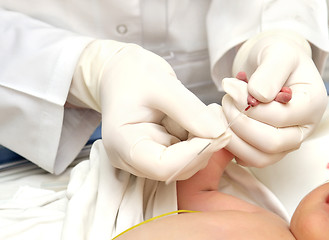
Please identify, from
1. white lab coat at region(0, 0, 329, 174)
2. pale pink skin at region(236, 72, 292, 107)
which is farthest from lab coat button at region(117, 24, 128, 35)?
pale pink skin at region(236, 72, 292, 107)

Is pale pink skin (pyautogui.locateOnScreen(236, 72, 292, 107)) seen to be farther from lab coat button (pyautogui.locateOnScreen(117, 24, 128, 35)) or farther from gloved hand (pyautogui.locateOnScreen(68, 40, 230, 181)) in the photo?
lab coat button (pyautogui.locateOnScreen(117, 24, 128, 35))

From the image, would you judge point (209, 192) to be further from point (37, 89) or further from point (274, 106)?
point (37, 89)

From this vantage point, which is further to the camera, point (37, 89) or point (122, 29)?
point (122, 29)

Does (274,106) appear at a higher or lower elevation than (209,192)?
higher

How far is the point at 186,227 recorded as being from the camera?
61 cm

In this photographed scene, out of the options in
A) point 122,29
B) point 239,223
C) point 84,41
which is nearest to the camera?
point 239,223

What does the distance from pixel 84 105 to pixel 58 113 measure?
7 centimetres

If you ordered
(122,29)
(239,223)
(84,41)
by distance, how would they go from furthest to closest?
(122,29) → (84,41) → (239,223)

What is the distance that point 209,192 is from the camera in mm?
729

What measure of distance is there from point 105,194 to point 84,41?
0.28m

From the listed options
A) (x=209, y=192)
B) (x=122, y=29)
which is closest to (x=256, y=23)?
(x=122, y=29)

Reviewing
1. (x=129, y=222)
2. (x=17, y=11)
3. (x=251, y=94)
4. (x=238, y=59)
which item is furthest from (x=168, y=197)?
(x=17, y=11)

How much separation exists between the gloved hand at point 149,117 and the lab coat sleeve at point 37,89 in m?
0.07

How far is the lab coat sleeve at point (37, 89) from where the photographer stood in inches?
30.7
